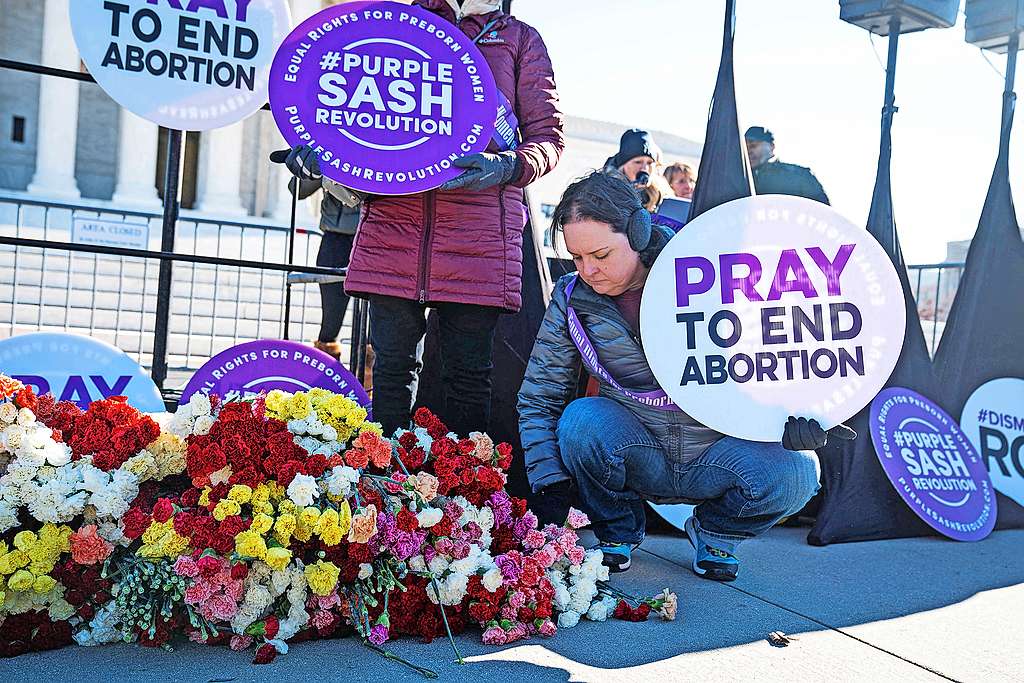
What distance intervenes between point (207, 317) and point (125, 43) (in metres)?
5.98

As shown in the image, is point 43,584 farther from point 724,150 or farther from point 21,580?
point 724,150

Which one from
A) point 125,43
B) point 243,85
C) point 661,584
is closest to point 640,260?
point 661,584

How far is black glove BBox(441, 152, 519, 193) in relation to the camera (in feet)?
9.65

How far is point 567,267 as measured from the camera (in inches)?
167

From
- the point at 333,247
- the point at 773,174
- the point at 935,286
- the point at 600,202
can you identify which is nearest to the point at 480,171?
the point at 600,202

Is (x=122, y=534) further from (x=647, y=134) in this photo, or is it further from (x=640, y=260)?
(x=647, y=134)

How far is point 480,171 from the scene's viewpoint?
294 cm

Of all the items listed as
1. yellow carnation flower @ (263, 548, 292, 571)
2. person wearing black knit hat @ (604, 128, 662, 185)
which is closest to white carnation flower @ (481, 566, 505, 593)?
yellow carnation flower @ (263, 548, 292, 571)

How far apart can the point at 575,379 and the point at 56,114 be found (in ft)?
49.0

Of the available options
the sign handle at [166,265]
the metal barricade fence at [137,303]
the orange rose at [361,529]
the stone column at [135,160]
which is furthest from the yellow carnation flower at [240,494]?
the stone column at [135,160]

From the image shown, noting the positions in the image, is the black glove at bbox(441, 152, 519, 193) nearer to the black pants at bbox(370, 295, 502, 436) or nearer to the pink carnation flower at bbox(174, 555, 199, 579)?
the black pants at bbox(370, 295, 502, 436)

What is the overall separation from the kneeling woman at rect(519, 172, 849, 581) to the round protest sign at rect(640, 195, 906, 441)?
16 centimetres

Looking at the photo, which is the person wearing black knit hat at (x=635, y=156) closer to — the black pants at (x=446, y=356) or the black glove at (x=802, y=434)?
the black pants at (x=446, y=356)

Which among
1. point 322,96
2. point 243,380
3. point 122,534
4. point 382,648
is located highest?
point 322,96
